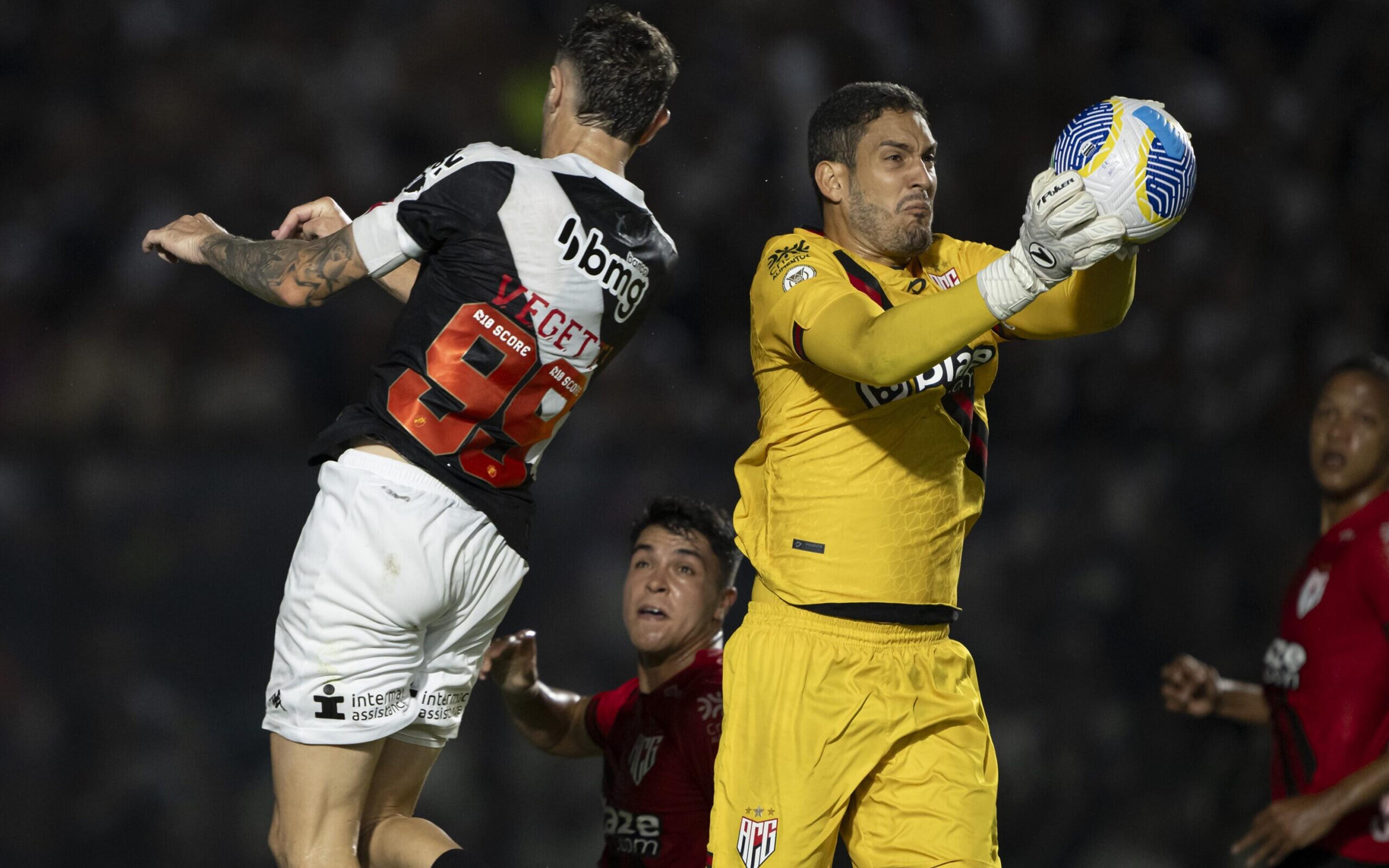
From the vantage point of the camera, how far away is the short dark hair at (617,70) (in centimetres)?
214

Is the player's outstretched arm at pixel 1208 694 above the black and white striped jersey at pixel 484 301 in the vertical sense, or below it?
below

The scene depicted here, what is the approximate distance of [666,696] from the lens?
105 inches

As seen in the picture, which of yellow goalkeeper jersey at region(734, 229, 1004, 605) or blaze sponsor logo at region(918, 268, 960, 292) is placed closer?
yellow goalkeeper jersey at region(734, 229, 1004, 605)

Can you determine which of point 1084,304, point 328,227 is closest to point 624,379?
point 328,227

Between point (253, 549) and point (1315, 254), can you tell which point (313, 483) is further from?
point (1315, 254)

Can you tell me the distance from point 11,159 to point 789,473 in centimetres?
208

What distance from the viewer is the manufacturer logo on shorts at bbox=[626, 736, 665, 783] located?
2.62 m

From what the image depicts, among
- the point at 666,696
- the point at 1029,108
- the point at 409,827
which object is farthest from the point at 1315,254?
the point at 409,827

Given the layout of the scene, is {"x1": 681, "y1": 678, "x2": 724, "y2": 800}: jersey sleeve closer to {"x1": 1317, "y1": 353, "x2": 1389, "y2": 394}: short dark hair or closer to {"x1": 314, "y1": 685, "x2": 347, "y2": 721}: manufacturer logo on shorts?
{"x1": 314, "y1": 685, "x2": 347, "y2": 721}: manufacturer logo on shorts

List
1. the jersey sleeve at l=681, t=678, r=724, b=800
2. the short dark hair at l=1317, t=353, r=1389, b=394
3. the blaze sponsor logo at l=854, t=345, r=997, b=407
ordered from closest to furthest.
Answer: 1. the blaze sponsor logo at l=854, t=345, r=997, b=407
2. the jersey sleeve at l=681, t=678, r=724, b=800
3. the short dark hair at l=1317, t=353, r=1389, b=394

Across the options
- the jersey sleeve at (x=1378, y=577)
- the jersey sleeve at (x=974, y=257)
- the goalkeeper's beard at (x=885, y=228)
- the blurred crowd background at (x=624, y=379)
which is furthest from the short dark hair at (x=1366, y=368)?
the goalkeeper's beard at (x=885, y=228)

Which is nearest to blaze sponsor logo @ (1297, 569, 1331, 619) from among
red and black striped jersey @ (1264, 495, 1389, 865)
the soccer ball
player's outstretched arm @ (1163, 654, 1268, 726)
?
red and black striped jersey @ (1264, 495, 1389, 865)

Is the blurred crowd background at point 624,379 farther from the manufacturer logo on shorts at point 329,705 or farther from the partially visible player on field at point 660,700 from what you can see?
the manufacturer logo on shorts at point 329,705

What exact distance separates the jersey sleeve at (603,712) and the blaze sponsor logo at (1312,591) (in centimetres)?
→ 158
